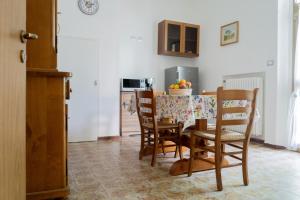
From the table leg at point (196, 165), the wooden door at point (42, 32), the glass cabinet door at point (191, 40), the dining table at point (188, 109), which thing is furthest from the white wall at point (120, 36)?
the wooden door at point (42, 32)

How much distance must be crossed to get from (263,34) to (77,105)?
3.32m

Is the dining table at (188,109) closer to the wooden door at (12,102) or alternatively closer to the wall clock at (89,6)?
the wooden door at (12,102)

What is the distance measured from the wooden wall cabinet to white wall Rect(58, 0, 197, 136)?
0.20 meters

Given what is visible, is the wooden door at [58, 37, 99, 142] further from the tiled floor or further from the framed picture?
the framed picture

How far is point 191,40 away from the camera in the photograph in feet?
17.1

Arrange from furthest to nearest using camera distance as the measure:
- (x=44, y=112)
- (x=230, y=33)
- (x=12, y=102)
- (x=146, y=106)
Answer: (x=230, y=33) < (x=146, y=106) < (x=44, y=112) < (x=12, y=102)

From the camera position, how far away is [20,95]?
1.05m

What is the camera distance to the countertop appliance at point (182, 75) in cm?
479

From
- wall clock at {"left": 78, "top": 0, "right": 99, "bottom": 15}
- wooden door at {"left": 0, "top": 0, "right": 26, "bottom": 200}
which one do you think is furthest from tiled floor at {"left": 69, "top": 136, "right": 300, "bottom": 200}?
wall clock at {"left": 78, "top": 0, "right": 99, "bottom": 15}

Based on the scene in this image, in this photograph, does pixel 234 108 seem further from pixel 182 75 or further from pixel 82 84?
pixel 182 75

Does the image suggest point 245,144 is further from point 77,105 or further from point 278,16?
point 77,105

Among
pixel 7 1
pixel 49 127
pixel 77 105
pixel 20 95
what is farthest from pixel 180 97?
pixel 77 105

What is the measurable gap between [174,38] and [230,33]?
1150 millimetres

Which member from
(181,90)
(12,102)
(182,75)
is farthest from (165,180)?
(182,75)
